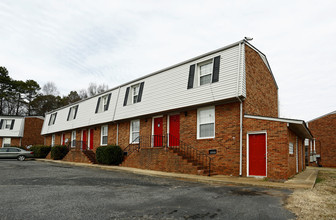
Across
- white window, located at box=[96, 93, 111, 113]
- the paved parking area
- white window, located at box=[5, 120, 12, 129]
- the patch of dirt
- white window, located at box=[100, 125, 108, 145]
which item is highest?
white window, located at box=[96, 93, 111, 113]

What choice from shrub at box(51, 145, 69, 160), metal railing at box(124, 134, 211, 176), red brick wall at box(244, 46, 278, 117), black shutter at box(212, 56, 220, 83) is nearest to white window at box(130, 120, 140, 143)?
metal railing at box(124, 134, 211, 176)

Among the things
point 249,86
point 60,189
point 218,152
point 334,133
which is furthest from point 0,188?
point 334,133

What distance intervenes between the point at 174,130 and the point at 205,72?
3762mm

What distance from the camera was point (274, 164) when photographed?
36.9 feet

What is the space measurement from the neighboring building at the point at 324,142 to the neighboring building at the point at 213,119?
11981 millimetres

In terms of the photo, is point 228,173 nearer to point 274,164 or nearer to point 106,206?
point 274,164

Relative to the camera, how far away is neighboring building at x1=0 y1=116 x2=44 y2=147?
1511 inches

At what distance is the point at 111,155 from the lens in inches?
711

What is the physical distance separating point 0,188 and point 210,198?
20.4ft

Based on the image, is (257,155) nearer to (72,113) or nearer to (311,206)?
(311,206)

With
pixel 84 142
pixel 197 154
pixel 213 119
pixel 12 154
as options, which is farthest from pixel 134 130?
pixel 12 154

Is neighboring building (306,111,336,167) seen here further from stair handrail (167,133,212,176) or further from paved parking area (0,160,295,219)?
paved parking area (0,160,295,219)

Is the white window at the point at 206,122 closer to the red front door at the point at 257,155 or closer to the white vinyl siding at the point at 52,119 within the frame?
the red front door at the point at 257,155

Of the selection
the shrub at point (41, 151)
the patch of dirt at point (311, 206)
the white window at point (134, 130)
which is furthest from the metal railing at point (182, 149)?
the shrub at point (41, 151)
